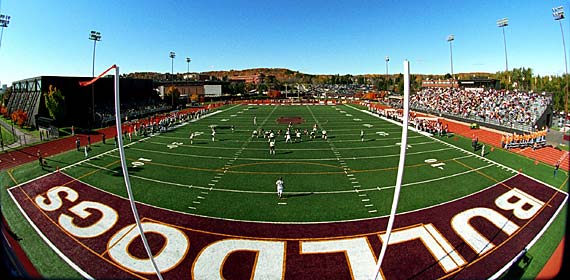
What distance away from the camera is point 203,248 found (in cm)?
1172

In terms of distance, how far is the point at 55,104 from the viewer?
39188mm

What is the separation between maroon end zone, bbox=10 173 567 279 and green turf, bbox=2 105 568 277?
0.78m

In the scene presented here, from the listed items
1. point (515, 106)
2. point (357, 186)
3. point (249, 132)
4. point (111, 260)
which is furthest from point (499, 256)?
point (515, 106)

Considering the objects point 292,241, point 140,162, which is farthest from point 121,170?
point 292,241

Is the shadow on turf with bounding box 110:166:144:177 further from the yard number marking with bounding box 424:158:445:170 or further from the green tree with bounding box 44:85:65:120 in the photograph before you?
the green tree with bounding box 44:85:65:120

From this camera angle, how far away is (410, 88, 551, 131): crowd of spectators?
3638 centimetres

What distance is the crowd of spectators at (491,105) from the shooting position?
119 feet

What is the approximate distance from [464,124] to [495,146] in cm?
1527

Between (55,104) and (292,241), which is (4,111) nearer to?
(55,104)

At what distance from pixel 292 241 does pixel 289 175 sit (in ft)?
27.2

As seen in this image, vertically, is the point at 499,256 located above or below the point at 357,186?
below

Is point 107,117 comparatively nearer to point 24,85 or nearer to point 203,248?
point 24,85

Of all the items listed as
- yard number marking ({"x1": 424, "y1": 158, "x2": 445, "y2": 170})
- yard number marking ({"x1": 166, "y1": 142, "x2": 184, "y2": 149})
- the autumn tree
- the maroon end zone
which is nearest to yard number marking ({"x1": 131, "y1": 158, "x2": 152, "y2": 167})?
yard number marking ({"x1": 166, "y1": 142, "x2": 184, "y2": 149})

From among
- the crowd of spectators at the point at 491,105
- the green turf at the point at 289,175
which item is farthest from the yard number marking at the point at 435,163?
the crowd of spectators at the point at 491,105
